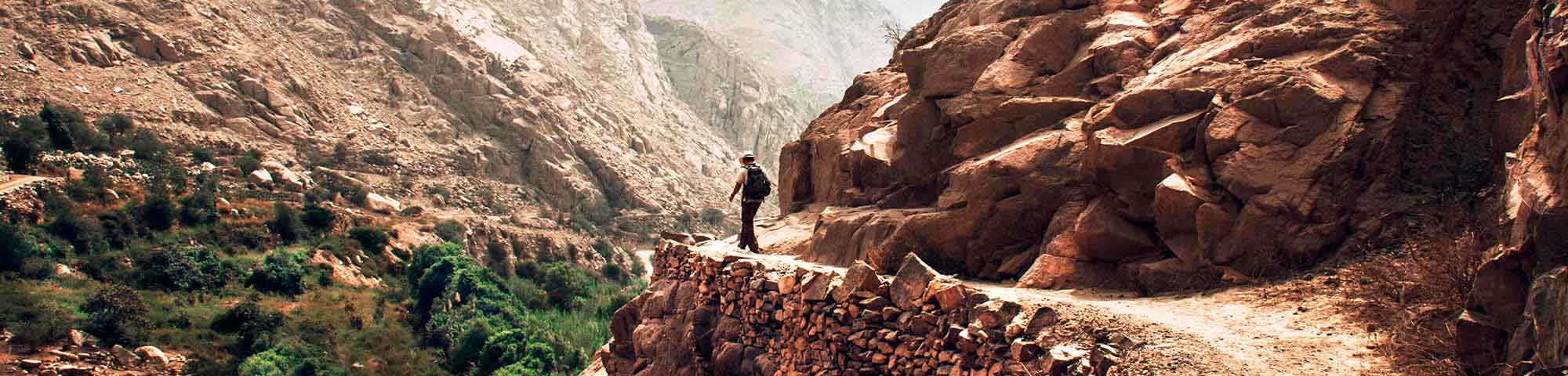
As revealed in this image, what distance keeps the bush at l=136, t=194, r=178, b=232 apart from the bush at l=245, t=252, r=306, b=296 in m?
3.58

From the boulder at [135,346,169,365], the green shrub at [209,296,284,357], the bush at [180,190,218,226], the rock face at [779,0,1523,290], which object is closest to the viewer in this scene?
the rock face at [779,0,1523,290]

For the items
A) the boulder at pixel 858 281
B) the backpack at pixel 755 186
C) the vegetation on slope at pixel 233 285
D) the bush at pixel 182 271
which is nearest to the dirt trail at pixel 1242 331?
the boulder at pixel 858 281

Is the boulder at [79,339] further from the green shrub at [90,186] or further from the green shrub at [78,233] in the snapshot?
the green shrub at [90,186]

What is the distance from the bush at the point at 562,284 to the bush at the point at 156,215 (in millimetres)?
15050

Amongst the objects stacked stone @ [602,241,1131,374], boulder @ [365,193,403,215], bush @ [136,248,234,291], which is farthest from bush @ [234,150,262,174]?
stacked stone @ [602,241,1131,374]

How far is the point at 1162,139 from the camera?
25.4 feet

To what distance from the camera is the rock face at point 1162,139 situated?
21.7 ft

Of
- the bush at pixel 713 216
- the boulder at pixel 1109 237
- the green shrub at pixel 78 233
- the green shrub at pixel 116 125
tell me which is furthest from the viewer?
the bush at pixel 713 216

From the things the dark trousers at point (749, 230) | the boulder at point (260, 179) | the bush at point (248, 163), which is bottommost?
the boulder at point (260, 179)

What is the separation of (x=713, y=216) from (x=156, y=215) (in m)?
32.3

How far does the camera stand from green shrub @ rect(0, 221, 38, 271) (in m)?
28.0

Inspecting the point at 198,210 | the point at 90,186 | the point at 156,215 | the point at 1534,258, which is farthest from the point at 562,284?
the point at 1534,258

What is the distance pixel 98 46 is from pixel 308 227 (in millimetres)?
14079

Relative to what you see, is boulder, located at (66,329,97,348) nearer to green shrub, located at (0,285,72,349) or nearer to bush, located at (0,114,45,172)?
green shrub, located at (0,285,72,349)
